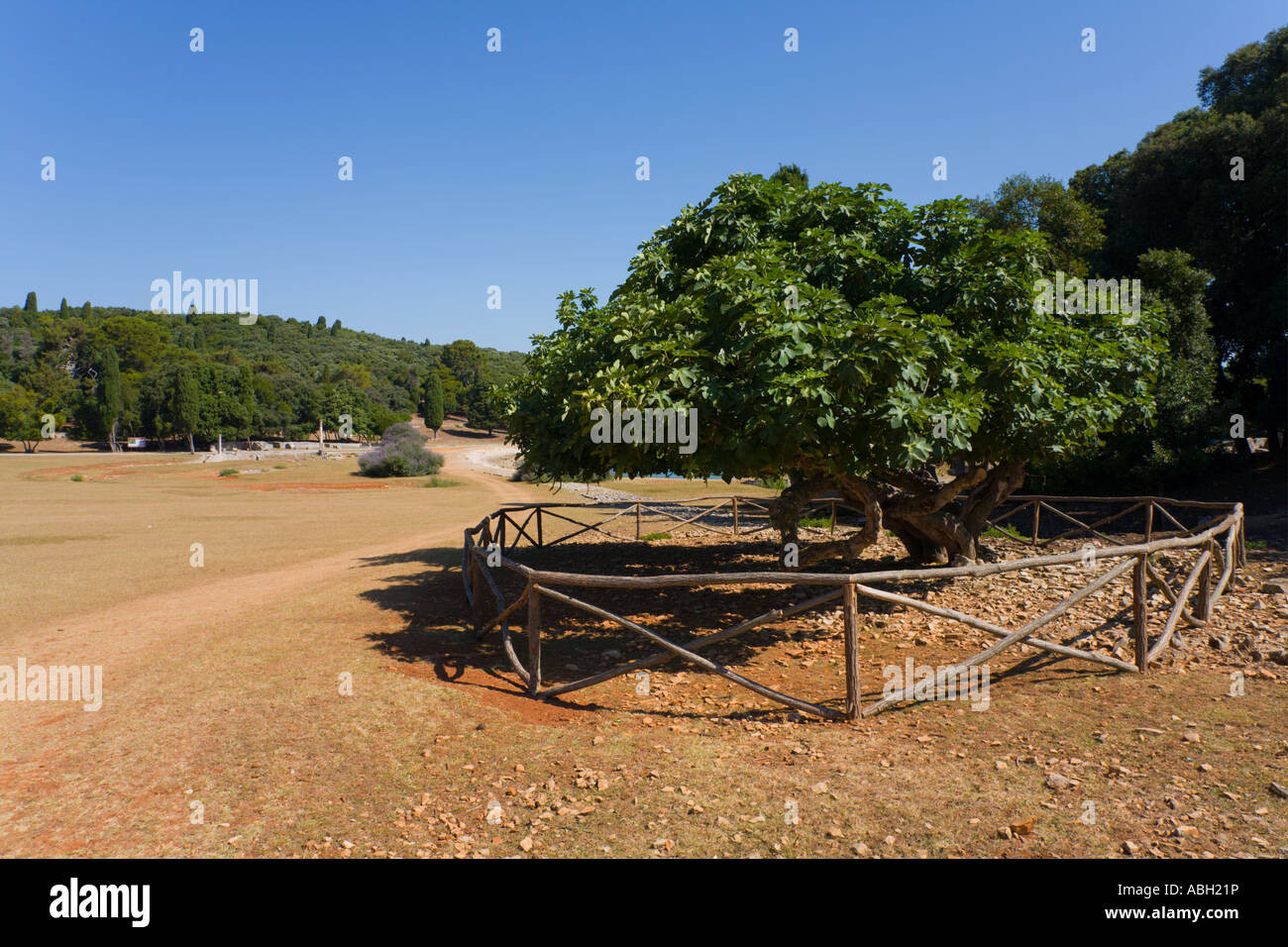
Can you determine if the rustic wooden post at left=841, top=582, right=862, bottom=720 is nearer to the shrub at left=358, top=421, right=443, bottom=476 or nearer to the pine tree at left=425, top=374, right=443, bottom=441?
the shrub at left=358, top=421, right=443, bottom=476

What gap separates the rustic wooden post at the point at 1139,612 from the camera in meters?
8.16

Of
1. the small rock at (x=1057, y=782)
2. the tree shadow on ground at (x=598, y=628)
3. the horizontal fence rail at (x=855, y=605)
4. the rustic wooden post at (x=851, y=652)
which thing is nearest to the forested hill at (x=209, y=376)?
the tree shadow on ground at (x=598, y=628)

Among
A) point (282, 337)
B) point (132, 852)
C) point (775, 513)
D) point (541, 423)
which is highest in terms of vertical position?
point (282, 337)

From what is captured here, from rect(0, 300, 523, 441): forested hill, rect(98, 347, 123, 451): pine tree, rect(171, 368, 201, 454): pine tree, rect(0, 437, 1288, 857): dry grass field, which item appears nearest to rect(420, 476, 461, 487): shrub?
rect(0, 300, 523, 441): forested hill

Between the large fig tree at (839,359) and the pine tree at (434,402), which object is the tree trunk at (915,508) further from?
the pine tree at (434,402)

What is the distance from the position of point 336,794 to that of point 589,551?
480 inches

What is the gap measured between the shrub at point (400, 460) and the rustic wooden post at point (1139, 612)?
4793 centimetres

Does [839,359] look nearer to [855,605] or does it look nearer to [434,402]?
[855,605]

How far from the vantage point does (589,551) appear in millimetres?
17938

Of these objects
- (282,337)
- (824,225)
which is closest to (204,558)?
(824,225)

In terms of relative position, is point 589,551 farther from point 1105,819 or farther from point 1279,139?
point 1279,139

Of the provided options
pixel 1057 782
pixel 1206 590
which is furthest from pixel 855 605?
pixel 1206 590

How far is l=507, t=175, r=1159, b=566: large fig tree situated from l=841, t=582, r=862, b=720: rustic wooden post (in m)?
1.86
